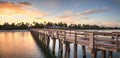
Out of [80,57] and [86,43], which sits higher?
[86,43]

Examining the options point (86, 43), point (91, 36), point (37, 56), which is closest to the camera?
point (91, 36)

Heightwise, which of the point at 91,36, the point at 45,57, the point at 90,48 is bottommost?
the point at 45,57

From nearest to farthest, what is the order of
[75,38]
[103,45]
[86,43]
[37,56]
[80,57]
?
[103,45]
[86,43]
[75,38]
[80,57]
[37,56]

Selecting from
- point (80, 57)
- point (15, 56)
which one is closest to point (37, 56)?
point (15, 56)

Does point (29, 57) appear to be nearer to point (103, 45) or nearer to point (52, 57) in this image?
point (52, 57)

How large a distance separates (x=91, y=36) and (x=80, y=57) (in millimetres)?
10482

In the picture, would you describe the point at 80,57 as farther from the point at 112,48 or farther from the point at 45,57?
the point at 112,48

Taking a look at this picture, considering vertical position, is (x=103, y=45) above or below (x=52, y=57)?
above

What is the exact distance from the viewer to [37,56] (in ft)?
80.6

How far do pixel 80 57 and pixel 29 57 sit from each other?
6317 millimetres

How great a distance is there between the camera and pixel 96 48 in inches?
480

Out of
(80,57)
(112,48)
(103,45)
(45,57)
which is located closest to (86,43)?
(103,45)

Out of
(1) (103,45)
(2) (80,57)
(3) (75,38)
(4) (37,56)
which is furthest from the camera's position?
(4) (37,56)

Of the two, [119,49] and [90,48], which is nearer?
[119,49]
